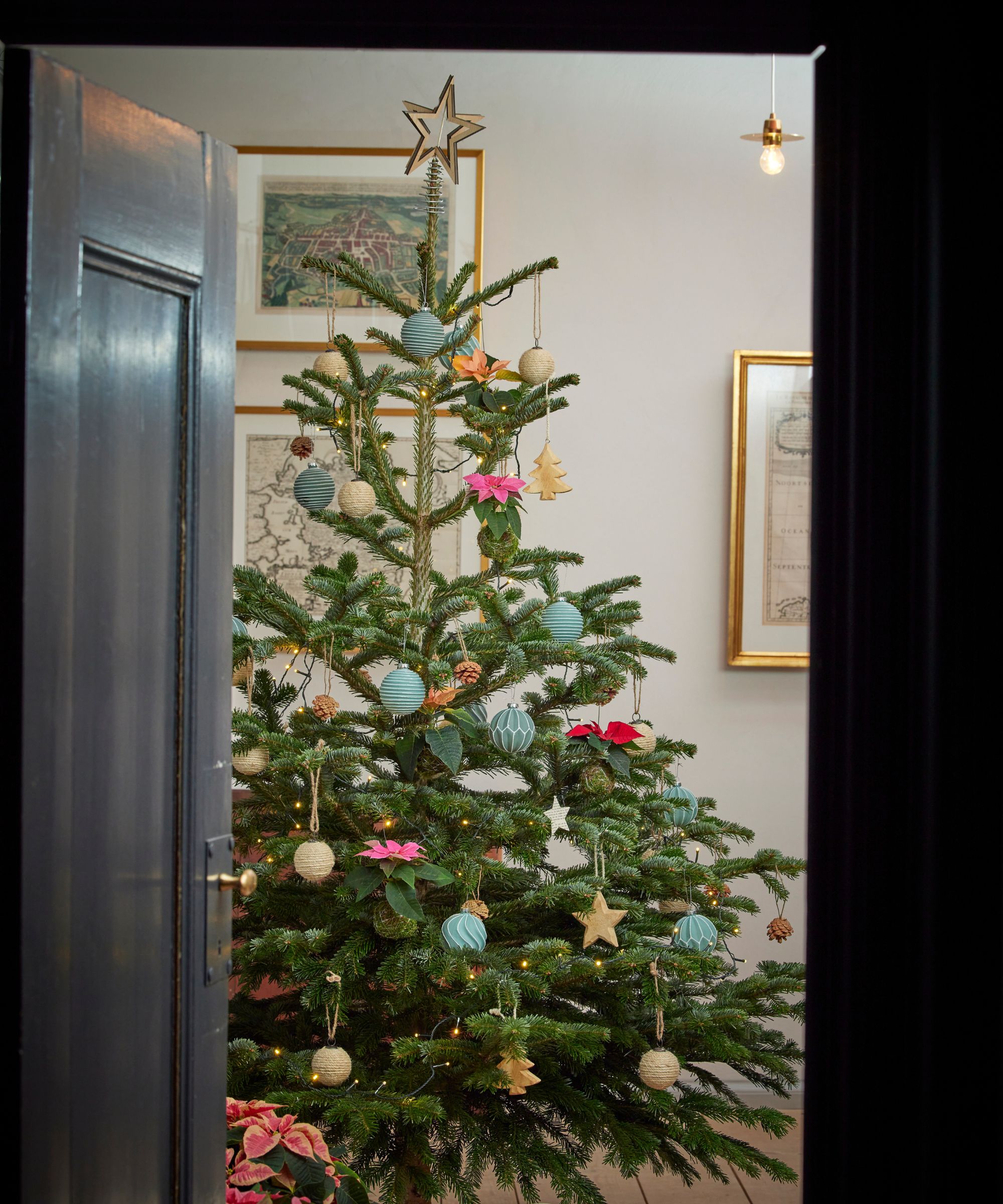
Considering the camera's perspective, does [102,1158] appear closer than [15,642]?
No

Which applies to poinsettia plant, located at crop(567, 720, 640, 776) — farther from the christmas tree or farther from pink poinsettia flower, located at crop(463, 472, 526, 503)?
pink poinsettia flower, located at crop(463, 472, 526, 503)

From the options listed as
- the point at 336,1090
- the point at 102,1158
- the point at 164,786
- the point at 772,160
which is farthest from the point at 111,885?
the point at 772,160

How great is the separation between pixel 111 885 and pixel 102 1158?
0.31m

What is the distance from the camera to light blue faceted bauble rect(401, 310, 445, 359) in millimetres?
2068

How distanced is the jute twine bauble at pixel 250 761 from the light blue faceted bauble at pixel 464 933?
45cm

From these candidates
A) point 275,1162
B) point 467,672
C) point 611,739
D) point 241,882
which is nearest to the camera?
point 241,882

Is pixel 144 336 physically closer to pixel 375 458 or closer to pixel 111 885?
pixel 111 885

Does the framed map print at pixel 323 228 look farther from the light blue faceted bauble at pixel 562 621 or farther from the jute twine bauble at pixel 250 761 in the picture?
the jute twine bauble at pixel 250 761

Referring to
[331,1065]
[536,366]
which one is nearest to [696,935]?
[331,1065]

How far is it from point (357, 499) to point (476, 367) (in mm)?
329

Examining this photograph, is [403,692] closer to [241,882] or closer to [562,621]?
[562,621]

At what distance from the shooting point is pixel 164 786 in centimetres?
136

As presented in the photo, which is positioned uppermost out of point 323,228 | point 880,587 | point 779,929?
point 323,228

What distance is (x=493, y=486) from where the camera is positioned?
6.64 feet
